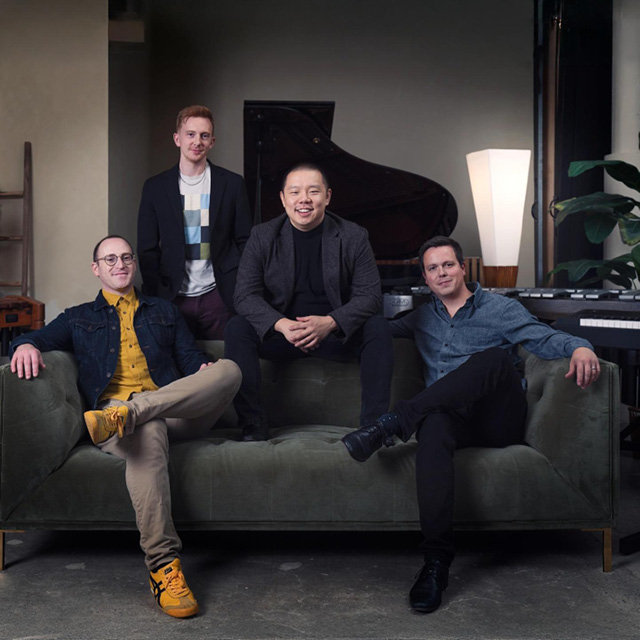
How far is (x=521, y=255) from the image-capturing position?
22.7 feet

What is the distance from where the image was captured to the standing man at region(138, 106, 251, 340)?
2996mm

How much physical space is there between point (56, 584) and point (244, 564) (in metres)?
0.53

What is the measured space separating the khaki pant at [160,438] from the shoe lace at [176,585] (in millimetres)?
42

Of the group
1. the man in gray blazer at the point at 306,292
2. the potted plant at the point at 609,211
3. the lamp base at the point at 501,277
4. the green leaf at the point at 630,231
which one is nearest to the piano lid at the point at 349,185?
the lamp base at the point at 501,277

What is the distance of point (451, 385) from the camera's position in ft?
7.32

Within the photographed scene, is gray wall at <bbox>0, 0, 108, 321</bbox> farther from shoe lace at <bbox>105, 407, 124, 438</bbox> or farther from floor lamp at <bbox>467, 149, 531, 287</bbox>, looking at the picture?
shoe lace at <bbox>105, 407, 124, 438</bbox>

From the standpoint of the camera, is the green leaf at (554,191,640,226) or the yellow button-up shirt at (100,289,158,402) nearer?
the yellow button-up shirt at (100,289,158,402)

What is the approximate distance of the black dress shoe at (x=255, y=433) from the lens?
7.97ft

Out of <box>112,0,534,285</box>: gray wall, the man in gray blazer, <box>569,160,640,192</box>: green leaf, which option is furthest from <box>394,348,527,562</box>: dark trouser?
<box>112,0,534,285</box>: gray wall

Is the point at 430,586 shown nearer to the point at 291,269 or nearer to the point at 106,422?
the point at 106,422

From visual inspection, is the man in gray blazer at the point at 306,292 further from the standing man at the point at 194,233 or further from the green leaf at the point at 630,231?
the green leaf at the point at 630,231

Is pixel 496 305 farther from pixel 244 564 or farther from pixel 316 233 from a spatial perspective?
pixel 244 564

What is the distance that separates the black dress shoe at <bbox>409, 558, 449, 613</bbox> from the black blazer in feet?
4.43

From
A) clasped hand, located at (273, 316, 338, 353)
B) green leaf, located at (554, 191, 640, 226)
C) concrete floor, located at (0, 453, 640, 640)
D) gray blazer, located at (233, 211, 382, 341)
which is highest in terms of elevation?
green leaf, located at (554, 191, 640, 226)
